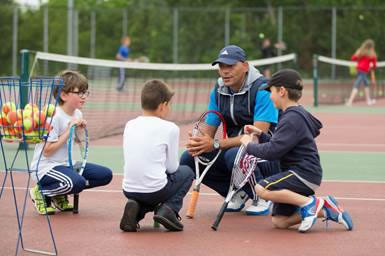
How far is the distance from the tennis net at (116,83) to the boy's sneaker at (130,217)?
6017 millimetres

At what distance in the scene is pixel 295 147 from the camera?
22.9ft

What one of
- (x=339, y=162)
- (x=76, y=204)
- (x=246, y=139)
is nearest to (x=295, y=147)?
(x=246, y=139)

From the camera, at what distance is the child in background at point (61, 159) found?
7414 mm

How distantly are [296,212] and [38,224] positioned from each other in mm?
1899

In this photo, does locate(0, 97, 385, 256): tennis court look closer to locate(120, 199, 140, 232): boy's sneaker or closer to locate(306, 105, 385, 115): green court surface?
locate(120, 199, 140, 232): boy's sneaker

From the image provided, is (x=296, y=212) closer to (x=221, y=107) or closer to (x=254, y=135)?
(x=254, y=135)

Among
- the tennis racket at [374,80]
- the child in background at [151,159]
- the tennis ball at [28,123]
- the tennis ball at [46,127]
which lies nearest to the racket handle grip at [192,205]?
the child in background at [151,159]

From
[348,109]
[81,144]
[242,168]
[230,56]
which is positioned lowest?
[348,109]

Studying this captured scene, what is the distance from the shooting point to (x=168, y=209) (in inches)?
270

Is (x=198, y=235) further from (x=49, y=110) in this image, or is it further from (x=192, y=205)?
(x=49, y=110)

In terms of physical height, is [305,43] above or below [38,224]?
above

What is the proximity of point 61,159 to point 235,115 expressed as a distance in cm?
142

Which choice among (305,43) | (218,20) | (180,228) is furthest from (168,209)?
(305,43)

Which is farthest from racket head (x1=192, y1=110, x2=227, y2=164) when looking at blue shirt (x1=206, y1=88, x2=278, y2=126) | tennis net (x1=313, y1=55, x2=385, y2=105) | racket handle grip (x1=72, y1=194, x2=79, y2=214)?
tennis net (x1=313, y1=55, x2=385, y2=105)
